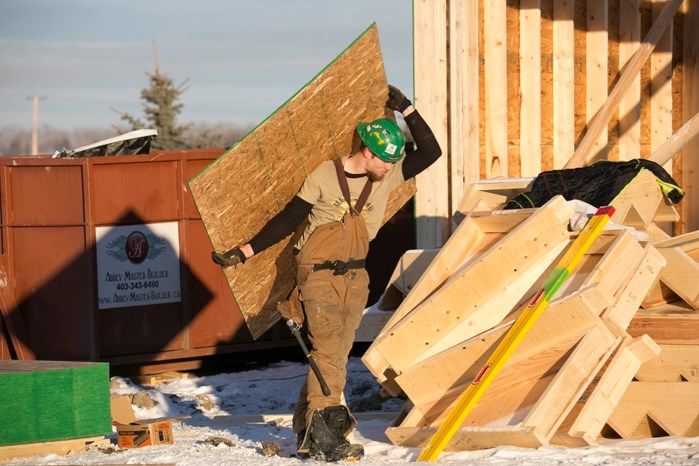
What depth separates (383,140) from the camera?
25.5 feet

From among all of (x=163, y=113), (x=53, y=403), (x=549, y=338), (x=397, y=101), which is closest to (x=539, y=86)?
(x=397, y=101)

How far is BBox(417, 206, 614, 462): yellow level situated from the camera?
7.59 metres

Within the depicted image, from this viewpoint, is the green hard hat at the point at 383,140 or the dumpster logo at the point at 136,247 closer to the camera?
the green hard hat at the point at 383,140

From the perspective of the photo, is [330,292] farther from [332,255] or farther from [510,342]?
[510,342]

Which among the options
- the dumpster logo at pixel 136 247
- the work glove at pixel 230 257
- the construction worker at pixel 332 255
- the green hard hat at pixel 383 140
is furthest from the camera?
the dumpster logo at pixel 136 247

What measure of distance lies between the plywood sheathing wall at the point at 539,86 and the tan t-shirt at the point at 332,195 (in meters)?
4.70

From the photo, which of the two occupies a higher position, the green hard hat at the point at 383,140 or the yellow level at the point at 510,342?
the green hard hat at the point at 383,140

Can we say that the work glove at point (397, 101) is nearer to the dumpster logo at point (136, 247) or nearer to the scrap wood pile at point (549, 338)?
the scrap wood pile at point (549, 338)

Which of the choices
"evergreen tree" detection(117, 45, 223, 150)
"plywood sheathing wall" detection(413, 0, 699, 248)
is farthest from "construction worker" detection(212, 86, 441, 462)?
"evergreen tree" detection(117, 45, 223, 150)

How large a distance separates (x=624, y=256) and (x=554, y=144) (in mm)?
4938

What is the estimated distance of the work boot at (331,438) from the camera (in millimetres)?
7801

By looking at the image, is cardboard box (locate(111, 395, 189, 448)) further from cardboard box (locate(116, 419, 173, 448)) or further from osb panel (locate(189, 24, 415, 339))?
osb panel (locate(189, 24, 415, 339))

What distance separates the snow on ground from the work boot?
126 millimetres

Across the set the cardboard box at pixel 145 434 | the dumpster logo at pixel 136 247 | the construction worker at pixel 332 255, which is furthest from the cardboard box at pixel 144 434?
the dumpster logo at pixel 136 247
